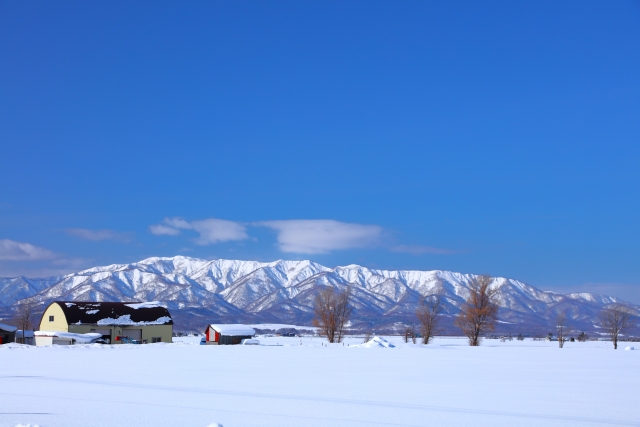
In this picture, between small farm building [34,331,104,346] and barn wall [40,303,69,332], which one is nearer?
small farm building [34,331,104,346]

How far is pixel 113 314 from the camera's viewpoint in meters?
77.8

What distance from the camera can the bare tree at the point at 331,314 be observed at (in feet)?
296

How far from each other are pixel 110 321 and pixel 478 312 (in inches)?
1803

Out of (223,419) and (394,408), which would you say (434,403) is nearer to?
(394,408)

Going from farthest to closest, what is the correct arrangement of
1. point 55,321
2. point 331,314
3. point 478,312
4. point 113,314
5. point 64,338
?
1. point 331,314
2. point 478,312
3. point 113,314
4. point 55,321
5. point 64,338

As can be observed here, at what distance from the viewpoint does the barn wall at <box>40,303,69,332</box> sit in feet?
247

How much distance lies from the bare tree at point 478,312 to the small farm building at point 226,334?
28376 millimetres

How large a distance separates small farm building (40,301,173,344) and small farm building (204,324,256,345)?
6838 mm

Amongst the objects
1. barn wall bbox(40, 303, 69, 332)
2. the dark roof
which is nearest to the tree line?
the dark roof

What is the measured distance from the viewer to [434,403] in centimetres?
1912

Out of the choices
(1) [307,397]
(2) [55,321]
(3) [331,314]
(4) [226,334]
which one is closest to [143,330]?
(2) [55,321]

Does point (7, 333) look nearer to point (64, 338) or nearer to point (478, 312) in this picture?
point (64, 338)

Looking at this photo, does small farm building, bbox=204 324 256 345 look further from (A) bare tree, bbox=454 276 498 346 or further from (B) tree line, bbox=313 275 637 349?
(A) bare tree, bbox=454 276 498 346

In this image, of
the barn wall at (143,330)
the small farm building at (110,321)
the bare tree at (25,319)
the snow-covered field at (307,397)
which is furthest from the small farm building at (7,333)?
the snow-covered field at (307,397)
